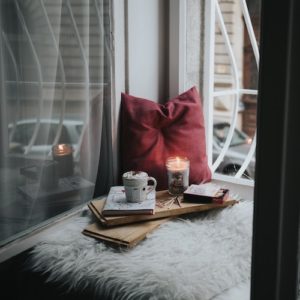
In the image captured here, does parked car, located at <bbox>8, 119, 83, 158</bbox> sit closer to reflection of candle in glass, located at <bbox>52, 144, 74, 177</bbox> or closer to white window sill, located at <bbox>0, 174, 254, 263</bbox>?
reflection of candle in glass, located at <bbox>52, 144, 74, 177</bbox>

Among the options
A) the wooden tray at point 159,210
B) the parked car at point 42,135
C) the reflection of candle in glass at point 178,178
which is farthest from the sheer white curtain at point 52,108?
the reflection of candle in glass at point 178,178

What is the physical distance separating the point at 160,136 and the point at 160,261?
2.05 feet

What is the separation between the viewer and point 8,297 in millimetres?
1377

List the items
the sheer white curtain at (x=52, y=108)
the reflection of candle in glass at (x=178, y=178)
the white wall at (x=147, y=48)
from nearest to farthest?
the sheer white curtain at (x=52, y=108), the reflection of candle in glass at (x=178, y=178), the white wall at (x=147, y=48)

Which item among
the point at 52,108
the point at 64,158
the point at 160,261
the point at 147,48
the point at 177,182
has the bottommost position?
the point at 160,261

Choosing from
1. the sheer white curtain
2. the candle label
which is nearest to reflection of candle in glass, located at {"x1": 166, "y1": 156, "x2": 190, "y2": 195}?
the candle label

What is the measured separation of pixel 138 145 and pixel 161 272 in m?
0.63

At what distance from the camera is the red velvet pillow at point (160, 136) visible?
1.70 metres

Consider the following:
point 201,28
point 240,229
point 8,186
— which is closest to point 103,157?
point 8,186

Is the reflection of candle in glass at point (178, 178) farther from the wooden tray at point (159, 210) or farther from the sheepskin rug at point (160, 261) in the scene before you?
the sheepskin rug at point (160, 261)

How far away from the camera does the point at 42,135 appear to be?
1.36 metres

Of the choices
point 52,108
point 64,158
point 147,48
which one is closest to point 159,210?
point 64,158

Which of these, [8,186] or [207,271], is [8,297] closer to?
[8,186]

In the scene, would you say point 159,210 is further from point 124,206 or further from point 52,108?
point 52,108
